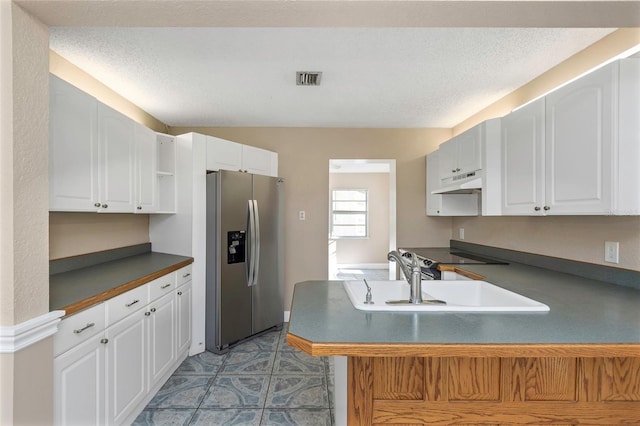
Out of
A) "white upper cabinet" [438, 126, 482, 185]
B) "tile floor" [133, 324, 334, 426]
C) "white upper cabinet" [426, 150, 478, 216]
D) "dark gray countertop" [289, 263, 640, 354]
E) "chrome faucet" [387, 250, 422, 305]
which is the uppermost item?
"white upper cabinet" [438, 126, 482, 185]

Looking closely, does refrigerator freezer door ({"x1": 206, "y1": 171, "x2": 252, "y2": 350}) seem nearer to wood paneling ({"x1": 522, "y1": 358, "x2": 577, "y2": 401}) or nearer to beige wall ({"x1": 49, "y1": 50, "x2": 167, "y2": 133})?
beige wall ({"x1": 49, "y1": 50, "x2": 167, "y2": 133})

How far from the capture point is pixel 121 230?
8.52 ft

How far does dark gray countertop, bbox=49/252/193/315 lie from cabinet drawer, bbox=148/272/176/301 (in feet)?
0.18

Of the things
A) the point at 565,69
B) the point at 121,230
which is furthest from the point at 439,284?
the point at 121,230

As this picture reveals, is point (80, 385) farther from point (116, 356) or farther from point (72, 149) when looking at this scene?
point (72, 149)

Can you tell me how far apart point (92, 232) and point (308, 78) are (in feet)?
7.05

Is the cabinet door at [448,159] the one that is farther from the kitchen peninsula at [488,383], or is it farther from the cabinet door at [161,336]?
the cabinet door at [161,336]

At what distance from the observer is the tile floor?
184 cm

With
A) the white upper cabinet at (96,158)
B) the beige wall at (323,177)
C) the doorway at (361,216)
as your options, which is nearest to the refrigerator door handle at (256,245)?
the beige wall at (323,177)

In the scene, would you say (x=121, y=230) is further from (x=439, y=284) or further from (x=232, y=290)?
(x=439, y=284)

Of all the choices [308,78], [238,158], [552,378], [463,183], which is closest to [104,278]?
[238,158]

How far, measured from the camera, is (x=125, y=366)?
1701 millimetres

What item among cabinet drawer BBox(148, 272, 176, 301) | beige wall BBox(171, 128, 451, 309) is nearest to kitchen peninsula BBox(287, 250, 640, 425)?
cabinet drawer BBox(148, 272, 176, 301)

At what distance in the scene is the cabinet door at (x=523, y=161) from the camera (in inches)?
72.4
